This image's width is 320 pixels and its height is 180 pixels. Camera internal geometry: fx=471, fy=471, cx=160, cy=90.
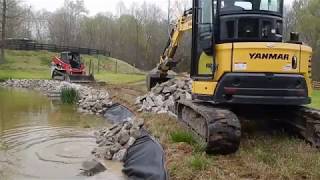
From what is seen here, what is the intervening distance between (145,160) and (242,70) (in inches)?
100.0

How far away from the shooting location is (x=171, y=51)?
16.4 m

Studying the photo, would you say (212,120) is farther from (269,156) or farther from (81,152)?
(81,152)

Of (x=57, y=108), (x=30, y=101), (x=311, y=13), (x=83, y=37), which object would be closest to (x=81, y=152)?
(x=57, y=108)

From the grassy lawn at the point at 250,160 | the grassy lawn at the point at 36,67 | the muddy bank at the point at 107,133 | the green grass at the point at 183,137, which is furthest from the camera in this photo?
the grassy lawn at the point at 36,67

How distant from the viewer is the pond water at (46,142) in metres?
10.0

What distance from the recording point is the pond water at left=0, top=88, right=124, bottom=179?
10.0m

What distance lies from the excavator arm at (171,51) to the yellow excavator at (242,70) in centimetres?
471

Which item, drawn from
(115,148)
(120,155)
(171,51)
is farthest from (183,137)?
(171,51)

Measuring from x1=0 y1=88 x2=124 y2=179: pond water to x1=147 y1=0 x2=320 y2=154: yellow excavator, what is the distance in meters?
2.59

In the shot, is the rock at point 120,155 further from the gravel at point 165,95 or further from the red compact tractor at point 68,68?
the red compact tractor at point 68,68

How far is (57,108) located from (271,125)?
14230 mm

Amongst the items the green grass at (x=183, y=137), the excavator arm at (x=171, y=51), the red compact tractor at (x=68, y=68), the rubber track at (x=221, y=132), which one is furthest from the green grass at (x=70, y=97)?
the rubber track at (x=221, y=132)

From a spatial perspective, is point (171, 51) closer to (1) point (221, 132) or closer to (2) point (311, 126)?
(2) point (311, 126)

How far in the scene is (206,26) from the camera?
29.5 feet
